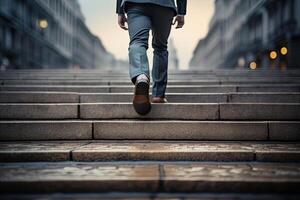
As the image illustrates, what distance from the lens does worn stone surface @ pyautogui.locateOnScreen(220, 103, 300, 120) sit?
162 inches

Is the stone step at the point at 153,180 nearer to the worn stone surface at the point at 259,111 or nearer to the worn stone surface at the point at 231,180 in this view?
the worn stone surface at the point at 231,180

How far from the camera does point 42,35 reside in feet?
118

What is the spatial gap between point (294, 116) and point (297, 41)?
2251cm

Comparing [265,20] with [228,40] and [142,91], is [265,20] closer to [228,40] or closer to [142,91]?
[228,40]

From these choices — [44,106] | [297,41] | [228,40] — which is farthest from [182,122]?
[228,40]

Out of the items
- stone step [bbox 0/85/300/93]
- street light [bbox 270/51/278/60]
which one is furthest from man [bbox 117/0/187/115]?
street light [bbox 270/51/278/60]

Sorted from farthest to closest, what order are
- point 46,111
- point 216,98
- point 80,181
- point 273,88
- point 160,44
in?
point 273,88 → point 216,98 → point 46,111 → point 160,44 → point 80,181

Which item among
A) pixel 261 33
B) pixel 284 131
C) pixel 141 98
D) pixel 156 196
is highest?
pixel 261 33

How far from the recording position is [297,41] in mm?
24500

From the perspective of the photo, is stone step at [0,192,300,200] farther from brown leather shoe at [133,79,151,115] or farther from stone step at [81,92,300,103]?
stone step at [81,92,300,103]

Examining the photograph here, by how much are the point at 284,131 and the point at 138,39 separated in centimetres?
185

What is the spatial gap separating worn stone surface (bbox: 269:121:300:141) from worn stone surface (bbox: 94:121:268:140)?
8cm

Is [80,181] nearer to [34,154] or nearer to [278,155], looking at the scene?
[34,154]

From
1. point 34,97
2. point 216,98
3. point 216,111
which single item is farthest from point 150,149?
point 34,97
